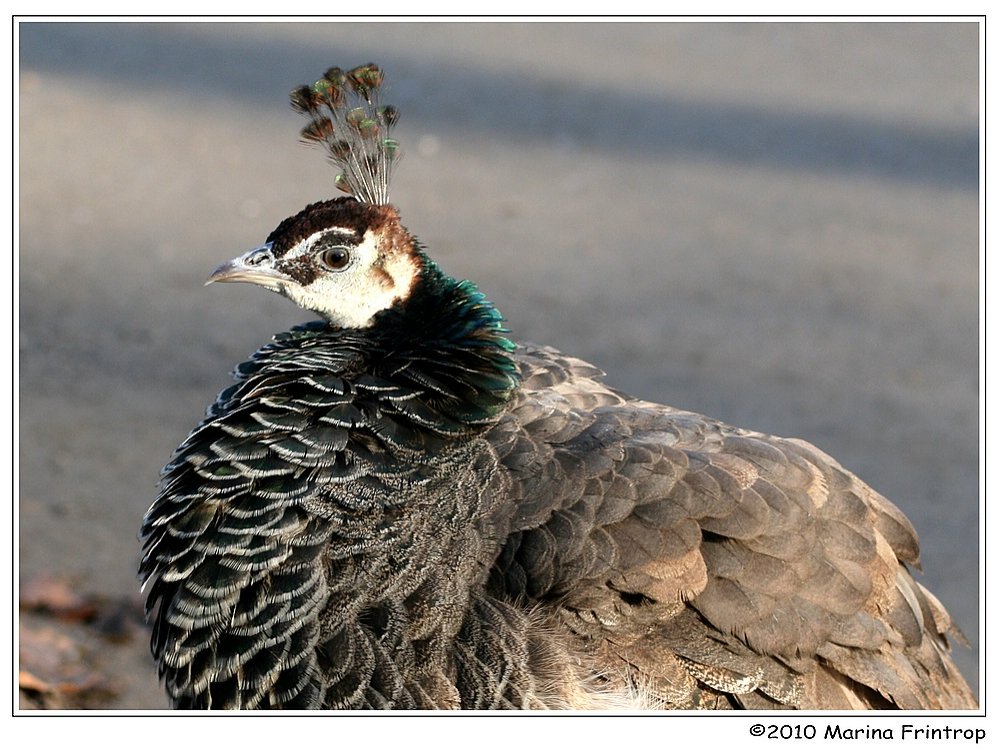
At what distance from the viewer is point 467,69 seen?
7.73 metres

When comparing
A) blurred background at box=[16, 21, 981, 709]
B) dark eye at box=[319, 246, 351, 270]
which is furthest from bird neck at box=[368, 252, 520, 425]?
blurred background at box=[16, 21, 981, 709]

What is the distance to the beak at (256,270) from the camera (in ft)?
8.66

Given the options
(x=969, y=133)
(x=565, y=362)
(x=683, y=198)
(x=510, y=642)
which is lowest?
(x=510, y=642)

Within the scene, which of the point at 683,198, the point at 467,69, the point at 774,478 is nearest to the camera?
the point at 774,478

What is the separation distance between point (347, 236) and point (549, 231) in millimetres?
3697

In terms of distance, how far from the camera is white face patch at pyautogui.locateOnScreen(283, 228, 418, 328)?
8.63 feet

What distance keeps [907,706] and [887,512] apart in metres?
0.40

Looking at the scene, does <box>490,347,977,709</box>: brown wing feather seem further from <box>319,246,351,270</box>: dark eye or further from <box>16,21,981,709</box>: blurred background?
<box>16,21,981,709</box>: blurred background

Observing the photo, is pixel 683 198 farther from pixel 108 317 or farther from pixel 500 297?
pixel 108 317

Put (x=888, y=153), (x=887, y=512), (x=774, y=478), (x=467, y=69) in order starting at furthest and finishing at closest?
(x=467, y=69), (x=888, y=153), (x=887, y=512), (x=774, y=478)

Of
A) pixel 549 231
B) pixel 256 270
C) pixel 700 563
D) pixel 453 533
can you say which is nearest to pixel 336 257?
pixel 256 270

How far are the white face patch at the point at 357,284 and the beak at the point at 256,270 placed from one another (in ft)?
0.09

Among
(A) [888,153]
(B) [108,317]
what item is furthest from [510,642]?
(A) [888,153]

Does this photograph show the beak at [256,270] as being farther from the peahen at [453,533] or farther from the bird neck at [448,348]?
the bird neck at [448,348]
